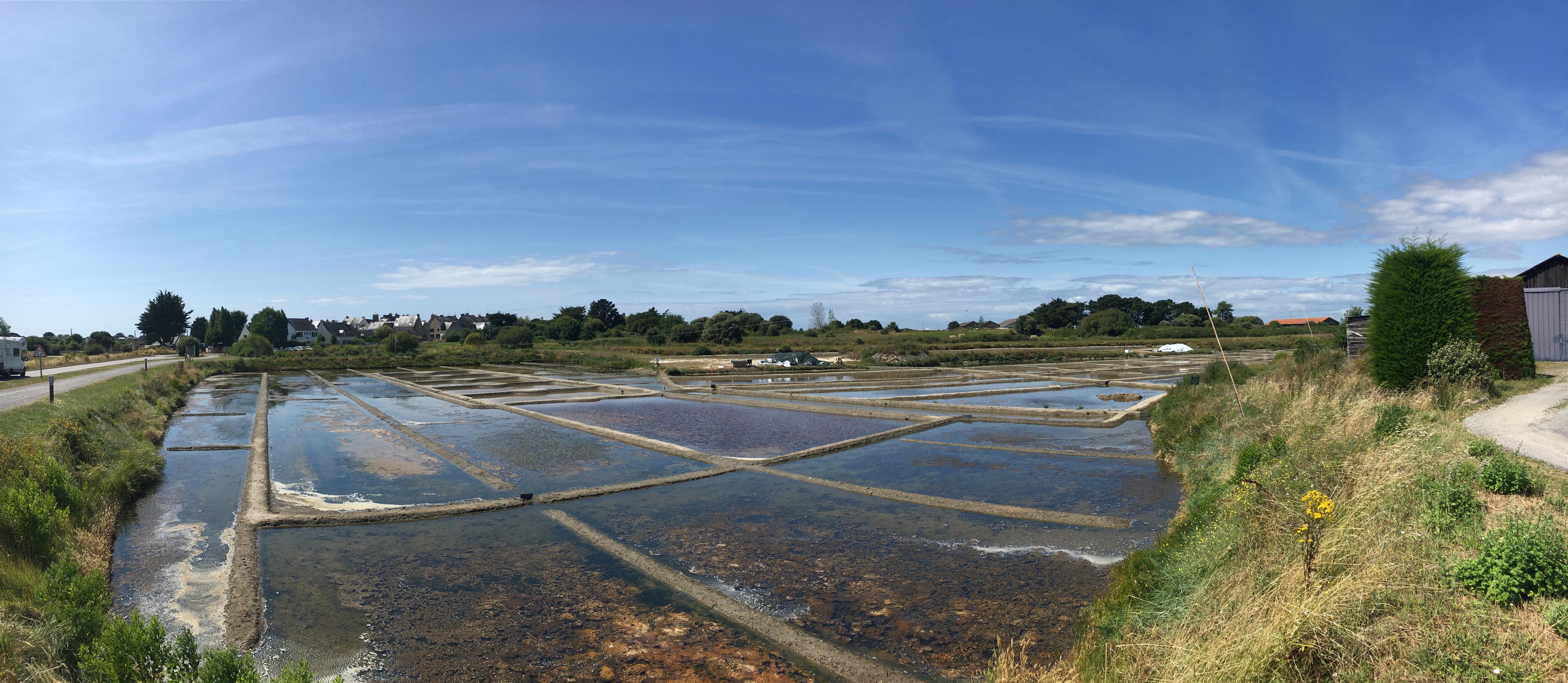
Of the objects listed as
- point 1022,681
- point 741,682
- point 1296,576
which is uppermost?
point 1296,576

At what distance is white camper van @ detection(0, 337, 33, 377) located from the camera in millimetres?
28683

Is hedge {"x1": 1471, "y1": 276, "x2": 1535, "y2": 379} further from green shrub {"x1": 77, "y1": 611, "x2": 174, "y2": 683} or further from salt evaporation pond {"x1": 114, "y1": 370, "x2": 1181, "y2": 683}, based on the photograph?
green shrub {"x1": 77, "y1": 611, "x2": 174, "y2": 683}

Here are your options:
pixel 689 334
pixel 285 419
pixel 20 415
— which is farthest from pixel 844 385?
pixel 689 334

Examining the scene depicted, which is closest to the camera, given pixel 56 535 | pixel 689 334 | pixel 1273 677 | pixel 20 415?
pixel 1273 677

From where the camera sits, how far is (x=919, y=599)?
6.96m

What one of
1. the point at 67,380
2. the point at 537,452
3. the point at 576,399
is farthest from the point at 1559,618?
the point at 67,380

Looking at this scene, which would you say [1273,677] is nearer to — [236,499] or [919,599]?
[919,599]

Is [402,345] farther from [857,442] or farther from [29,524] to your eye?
[29,524]

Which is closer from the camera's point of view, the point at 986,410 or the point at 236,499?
the point at 236,499

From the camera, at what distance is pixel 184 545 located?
909cm

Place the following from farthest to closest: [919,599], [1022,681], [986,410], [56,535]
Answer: [986,410] → [56,535] → [919,599] → [1022,681]

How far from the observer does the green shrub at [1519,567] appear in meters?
4.27

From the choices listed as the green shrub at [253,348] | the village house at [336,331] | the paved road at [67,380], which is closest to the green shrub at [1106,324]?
the paved road at [67,380]

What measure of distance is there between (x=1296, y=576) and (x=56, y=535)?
462 inches
